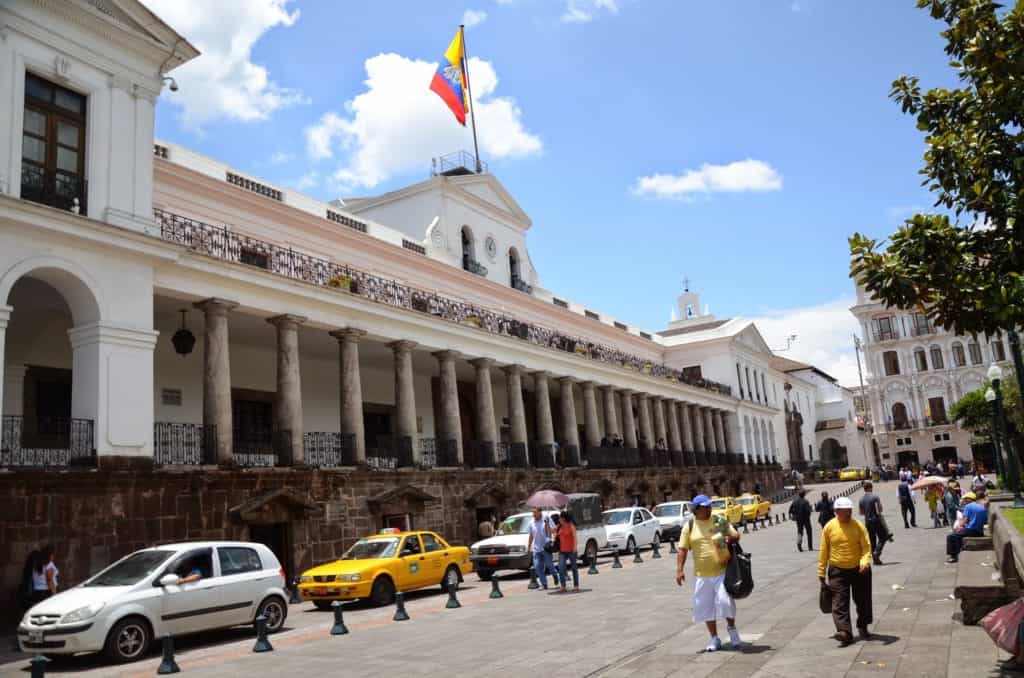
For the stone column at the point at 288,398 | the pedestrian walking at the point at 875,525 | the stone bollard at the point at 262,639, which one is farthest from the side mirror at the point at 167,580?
the pedestrian walking at the point at 875,525

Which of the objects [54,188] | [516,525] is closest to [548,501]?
[516,525]

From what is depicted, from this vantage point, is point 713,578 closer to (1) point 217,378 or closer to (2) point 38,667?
(2) point 38,667

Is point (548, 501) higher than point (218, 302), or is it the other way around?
point (218, 302)

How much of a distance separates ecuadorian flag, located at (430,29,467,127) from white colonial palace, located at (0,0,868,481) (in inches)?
128

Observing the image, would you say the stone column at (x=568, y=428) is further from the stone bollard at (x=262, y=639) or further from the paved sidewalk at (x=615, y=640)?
the stone bollard at (x=262, y=639)

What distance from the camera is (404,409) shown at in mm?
25562

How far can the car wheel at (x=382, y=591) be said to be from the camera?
52.4 ft

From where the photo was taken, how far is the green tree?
7312 mm

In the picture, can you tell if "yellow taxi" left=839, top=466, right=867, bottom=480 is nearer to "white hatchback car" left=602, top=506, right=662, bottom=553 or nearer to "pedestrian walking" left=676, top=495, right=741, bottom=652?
"white hatchback car" left=602, top=506, right=662, bottom=553

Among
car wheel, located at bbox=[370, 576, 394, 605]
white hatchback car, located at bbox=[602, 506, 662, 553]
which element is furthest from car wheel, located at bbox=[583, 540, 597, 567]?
car wheel, located at bbox=[370, 576, 394, 605]

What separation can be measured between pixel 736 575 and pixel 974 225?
13.8ft

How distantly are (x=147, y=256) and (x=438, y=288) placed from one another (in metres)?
15.9

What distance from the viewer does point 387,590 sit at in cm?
1628

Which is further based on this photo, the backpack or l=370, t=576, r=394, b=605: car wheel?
l=370, t=576, r=394, b=605: car wheel
